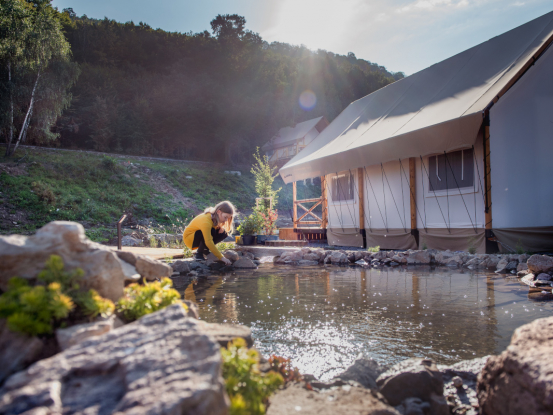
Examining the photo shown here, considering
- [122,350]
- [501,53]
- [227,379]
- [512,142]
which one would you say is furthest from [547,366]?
[501,53]

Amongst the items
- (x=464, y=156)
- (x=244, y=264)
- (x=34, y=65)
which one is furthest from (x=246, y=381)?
(x=34, y=65)

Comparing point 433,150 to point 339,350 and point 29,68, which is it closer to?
point 339,350

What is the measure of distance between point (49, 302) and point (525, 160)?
353 inches

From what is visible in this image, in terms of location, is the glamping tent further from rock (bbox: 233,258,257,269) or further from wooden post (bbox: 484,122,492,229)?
rock (bbox: 233,258,257,269)

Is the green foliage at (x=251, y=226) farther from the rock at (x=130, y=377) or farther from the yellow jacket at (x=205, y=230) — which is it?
the rock at (x=130, y=377)

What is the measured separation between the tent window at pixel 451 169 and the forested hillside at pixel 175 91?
77.1ft

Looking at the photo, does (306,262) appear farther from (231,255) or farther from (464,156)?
(464,156)

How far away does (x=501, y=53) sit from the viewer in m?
8.88

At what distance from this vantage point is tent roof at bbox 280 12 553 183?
7797 mm

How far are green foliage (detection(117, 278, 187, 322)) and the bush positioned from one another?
15 centimetres

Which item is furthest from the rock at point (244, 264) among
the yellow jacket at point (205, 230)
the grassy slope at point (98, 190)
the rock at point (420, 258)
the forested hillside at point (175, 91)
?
the forested hillside at point (175, 91)

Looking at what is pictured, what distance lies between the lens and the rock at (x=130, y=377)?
3.92 ft

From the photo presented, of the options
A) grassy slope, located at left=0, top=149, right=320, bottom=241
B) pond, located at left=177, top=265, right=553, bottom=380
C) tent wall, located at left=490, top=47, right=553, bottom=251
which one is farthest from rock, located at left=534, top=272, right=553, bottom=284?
grassy slope, located at left=0, top=149, right=320, bottom=241

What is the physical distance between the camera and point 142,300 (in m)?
2.21
